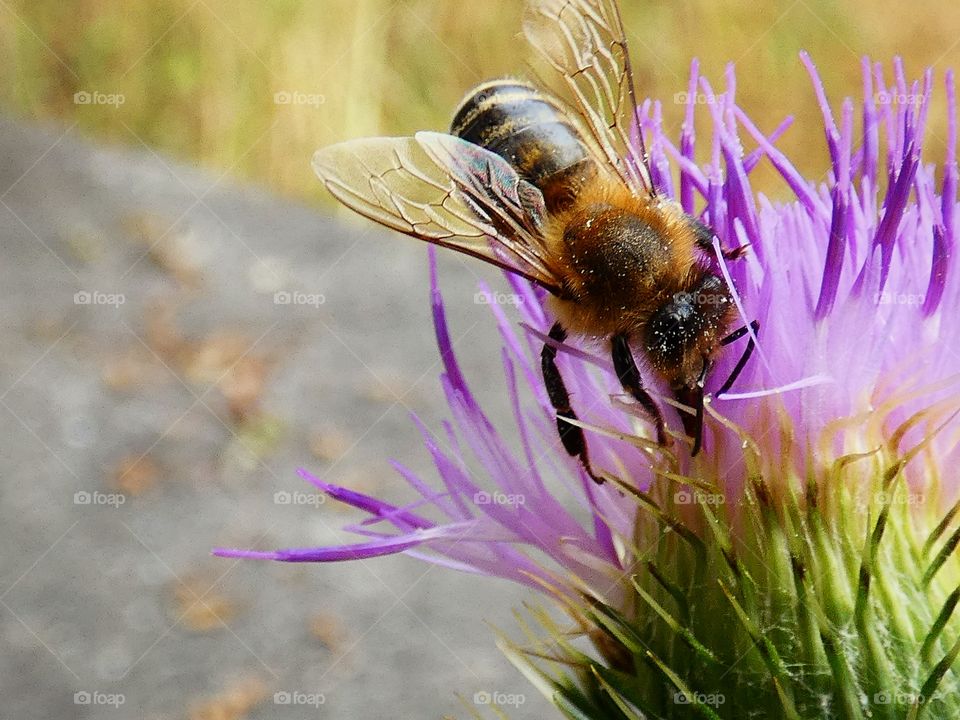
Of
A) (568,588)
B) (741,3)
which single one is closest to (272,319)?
(741,3)

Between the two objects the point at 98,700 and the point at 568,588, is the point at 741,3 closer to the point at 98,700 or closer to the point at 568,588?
the point at 98,700

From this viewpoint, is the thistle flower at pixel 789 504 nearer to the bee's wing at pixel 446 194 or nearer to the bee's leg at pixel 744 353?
the bee's leg at pixel 744 353

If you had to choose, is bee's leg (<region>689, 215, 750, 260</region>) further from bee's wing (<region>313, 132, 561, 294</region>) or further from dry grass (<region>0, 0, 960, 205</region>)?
dry grass (<region>0, 0, 960, 205</region>)

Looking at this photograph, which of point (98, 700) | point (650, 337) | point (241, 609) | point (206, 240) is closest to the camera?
point (650, 337)

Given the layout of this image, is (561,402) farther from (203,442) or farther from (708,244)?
(203,442)

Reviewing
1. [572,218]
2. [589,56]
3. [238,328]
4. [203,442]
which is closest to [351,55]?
[238,328]

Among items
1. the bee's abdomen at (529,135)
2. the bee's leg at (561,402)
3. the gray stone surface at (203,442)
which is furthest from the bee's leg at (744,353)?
the gray stone surface at (203,442)

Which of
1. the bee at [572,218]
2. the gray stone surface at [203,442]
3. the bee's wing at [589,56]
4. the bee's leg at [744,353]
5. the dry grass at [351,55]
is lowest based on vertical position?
the gray stone surface at [203,442]
